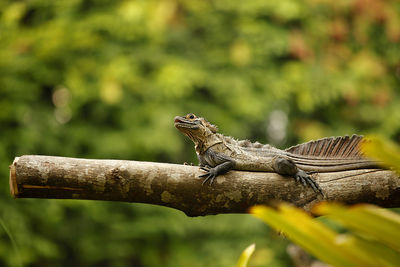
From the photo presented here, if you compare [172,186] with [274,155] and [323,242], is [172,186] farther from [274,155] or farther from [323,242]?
[323,242]

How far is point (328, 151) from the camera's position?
3.75 metres

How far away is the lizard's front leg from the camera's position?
325cm

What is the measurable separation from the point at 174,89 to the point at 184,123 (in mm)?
3318

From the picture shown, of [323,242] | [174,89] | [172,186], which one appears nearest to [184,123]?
[172,186]

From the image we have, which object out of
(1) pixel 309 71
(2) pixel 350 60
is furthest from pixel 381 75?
(1) pixel 309 71

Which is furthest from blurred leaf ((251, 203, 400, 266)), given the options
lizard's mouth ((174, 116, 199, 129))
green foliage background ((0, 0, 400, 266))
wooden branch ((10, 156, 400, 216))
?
green foliage background ((0, 0, 400, 266))

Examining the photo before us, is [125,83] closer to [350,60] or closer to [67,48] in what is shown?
[67,48]

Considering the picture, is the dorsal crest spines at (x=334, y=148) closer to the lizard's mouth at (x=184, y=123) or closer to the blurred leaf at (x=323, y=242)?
the lizard's mouth at (x=184, y=123)

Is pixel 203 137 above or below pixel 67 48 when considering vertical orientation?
below

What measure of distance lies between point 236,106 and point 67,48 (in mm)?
3000

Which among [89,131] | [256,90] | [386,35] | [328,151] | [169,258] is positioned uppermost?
[386,35]

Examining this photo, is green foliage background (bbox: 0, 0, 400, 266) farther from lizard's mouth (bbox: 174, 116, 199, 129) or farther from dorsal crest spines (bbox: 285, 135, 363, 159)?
dorsal crest spines (bbox: 285, 135, 363, 159)

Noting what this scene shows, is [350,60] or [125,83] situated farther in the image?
[350,60]

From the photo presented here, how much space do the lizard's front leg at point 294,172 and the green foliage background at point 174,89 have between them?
158 inches
